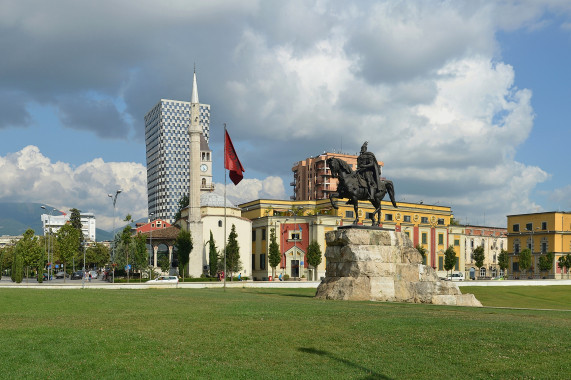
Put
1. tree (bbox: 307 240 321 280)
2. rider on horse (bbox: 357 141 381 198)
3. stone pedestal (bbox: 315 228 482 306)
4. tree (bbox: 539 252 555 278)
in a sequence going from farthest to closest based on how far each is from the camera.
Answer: tree (bbox: 539 252 555 278)
tree (bbox: 307 240 321 280)
rider on horse (bbox: 357 141 381 198)
stone pedestal (bbox: 315 228 482 306)

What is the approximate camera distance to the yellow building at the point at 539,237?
105m

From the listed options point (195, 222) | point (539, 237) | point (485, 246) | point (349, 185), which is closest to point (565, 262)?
point (539, 237)

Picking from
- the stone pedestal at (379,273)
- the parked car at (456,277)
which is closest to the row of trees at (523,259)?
the parked car at (456,277)

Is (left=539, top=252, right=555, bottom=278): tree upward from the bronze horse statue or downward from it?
downward

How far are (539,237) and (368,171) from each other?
90.6 meters

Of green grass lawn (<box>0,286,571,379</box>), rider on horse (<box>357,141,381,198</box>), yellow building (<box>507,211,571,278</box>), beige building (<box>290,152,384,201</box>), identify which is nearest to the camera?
green grass lawn (<box>0,286,571,379</box>)

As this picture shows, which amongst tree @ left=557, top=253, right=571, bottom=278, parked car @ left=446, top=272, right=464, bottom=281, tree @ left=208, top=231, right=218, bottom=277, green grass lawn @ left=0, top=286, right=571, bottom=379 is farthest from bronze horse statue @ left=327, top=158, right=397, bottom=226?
tree @ left=557, top=253, right=571, bottom=278

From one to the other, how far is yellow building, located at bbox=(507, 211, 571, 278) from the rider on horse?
84610 millimetres

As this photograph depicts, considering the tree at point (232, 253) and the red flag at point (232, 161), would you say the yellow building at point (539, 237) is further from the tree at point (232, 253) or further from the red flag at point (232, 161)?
the red flag at point (232, 161)

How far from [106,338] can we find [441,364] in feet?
25.3

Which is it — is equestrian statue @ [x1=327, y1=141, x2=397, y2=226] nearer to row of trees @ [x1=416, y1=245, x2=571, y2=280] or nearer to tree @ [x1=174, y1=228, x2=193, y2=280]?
tree @ [x1=174, y1=228, x2=193, y2=280]

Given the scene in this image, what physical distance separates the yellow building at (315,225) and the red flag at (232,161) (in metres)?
38.1

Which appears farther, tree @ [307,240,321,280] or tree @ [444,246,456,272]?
tree @ [444,246,456,272]

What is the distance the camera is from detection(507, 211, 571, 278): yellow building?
10494 centimetres
